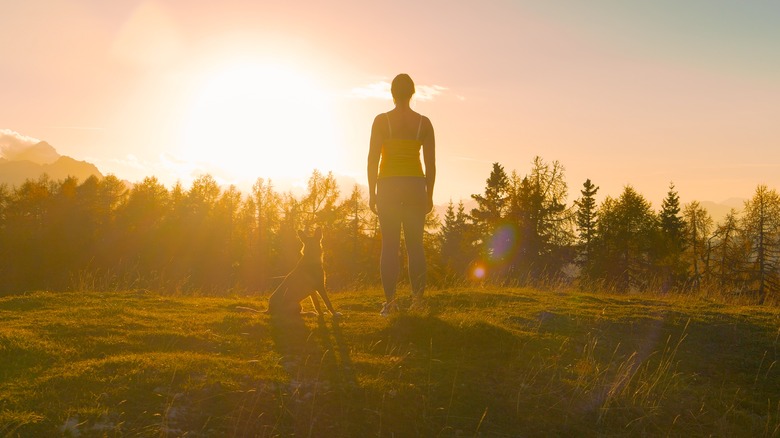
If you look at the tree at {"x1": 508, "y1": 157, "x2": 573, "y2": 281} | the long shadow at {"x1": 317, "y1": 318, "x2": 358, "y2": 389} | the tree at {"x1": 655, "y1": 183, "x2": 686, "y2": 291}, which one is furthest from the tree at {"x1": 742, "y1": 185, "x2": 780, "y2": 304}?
the long shadow at {"x1": 317, "y1": 318, "x2": 358, "y2": 389}

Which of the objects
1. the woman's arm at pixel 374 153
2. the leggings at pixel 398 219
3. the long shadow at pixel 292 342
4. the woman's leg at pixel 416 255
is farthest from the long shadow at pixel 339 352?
the woman's arm at pixel 374 153

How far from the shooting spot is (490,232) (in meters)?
46.4

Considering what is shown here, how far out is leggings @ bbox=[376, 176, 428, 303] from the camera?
22.5 ft

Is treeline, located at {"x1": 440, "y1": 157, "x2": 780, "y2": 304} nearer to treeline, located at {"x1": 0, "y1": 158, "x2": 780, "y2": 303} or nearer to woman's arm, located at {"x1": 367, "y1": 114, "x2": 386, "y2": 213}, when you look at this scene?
treeline, located at {"x1": 0, "y1": 158, "x2": 780, "y2": 303}

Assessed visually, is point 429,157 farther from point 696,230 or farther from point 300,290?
point 696,230

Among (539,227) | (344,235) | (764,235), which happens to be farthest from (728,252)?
(344,235)

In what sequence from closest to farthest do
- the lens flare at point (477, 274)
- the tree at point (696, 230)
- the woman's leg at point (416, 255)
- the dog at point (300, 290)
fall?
the woman's leg at point (416, 255), the dog at point (300, 290), the lens flare at point (477, 274), the tree at point (696, 230)

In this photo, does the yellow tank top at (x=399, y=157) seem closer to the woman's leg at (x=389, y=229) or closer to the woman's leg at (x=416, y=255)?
the woman's leg at (x=389, y=229)

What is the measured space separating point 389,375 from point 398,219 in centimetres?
286

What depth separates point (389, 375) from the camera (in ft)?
14.6

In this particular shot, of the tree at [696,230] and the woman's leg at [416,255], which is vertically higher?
the tree at [696,230]

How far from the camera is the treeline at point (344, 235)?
44.3 m

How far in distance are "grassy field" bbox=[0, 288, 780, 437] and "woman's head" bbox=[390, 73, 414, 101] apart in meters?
3.06

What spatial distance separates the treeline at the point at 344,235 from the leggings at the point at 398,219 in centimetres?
3336
